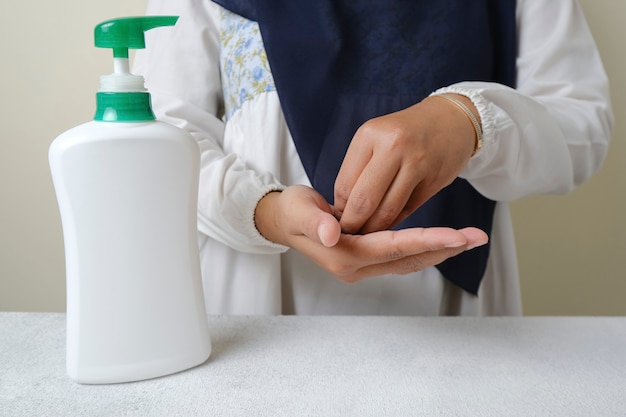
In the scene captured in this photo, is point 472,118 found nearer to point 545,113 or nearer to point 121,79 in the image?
point 545,113

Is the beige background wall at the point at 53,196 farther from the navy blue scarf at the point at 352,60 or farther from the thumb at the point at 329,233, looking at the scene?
the thumb at the point at 329,233

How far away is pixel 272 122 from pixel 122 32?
0.28m

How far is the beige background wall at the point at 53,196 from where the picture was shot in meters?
0.94

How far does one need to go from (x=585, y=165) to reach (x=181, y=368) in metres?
0.43

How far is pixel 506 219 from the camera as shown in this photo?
2.32 feet

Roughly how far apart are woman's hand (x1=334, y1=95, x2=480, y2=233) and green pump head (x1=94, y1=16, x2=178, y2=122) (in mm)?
139

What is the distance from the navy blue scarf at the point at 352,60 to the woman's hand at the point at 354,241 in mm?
140

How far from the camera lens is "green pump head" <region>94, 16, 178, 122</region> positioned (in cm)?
35

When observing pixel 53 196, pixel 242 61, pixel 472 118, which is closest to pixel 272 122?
pixel 242 61

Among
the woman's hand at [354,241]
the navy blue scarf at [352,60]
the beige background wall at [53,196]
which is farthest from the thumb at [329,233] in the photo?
the beige background wall at [53,196]

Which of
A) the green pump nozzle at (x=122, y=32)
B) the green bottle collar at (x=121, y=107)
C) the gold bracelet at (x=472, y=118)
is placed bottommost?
the gold bracelet at (x=472, y=118)

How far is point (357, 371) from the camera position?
40 cm

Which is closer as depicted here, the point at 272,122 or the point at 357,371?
the point at 357,371

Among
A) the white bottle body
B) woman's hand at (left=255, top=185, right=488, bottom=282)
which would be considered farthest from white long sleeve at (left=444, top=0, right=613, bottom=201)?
the white bottle body
